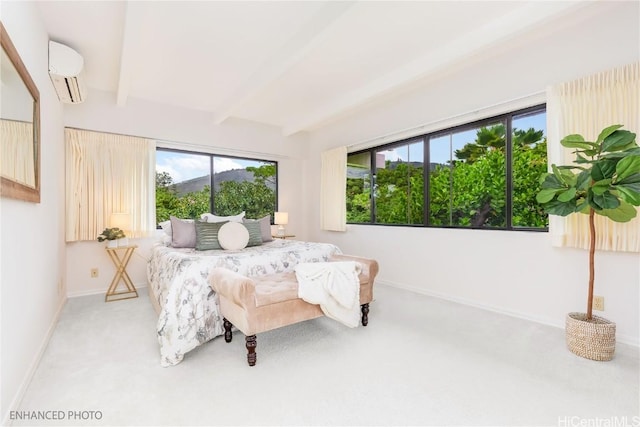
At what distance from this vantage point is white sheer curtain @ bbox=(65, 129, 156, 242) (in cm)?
359

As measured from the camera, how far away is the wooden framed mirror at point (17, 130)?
1390mm

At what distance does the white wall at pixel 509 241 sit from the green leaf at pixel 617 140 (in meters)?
0.87

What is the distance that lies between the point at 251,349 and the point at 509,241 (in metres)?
2.65

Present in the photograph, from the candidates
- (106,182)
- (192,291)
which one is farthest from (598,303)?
(106,182)

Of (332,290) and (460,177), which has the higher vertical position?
(460,177)

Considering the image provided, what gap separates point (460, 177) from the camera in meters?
3.58

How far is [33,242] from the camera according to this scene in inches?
77.0

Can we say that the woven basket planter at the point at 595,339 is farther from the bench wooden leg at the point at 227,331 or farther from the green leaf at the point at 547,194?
the bench wooden leg at the point at 227,331

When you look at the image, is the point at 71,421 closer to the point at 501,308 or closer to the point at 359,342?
the point at 359,342

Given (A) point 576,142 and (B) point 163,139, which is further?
(B) point 163,139

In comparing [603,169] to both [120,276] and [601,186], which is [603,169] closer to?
[601,186]

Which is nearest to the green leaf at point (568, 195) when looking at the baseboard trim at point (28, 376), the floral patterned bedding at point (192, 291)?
the floral patterned bedding at point (192, 291)

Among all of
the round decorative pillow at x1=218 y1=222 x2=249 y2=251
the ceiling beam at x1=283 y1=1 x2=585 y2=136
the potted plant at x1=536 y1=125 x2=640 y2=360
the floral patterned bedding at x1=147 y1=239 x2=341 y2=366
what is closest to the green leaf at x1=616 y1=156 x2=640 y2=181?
the potted plant at x1=536 y1=125 x2=640 y2=360

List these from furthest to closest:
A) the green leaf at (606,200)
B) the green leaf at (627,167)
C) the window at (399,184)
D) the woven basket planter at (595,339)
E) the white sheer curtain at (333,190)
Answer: the white sheer curtain at (333,190), the window at (399,184), the woven basket planter at (595,339), the green leaf at (606,200), the green leaf at (627,167)
